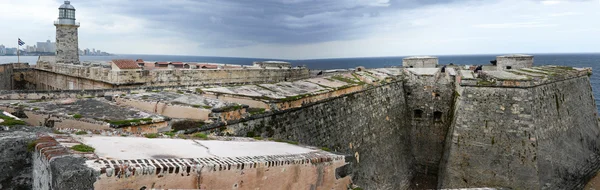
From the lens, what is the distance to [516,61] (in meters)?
20.2

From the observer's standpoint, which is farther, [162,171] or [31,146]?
[31,146]

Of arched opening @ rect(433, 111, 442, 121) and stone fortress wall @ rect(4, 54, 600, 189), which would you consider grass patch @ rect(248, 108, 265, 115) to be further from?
arched opening @ rect(433, 111, 442, 121)

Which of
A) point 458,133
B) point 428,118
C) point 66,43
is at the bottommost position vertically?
point 458,133

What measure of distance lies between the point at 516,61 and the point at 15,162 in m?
21.2

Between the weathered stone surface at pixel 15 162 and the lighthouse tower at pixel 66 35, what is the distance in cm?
2349

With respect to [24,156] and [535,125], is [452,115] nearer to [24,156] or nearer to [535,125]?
[535,125]

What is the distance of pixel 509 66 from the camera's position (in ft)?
67.5

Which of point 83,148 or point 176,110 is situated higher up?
point 83,148

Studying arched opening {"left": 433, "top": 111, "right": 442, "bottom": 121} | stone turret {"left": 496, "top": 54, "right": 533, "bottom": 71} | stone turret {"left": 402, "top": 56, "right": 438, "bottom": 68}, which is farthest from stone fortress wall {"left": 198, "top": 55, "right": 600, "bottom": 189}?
stone turret {"left": 402, "top": 56, "right": 438, "bottom": 68}

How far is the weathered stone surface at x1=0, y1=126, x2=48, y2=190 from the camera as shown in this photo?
412cm

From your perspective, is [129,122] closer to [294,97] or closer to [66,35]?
[294,97]

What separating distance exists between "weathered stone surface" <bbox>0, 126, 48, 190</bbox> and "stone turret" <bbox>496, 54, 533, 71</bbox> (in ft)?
68.8

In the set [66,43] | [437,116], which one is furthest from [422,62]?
[66,43]

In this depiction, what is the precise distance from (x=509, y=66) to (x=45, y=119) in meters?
20.2
